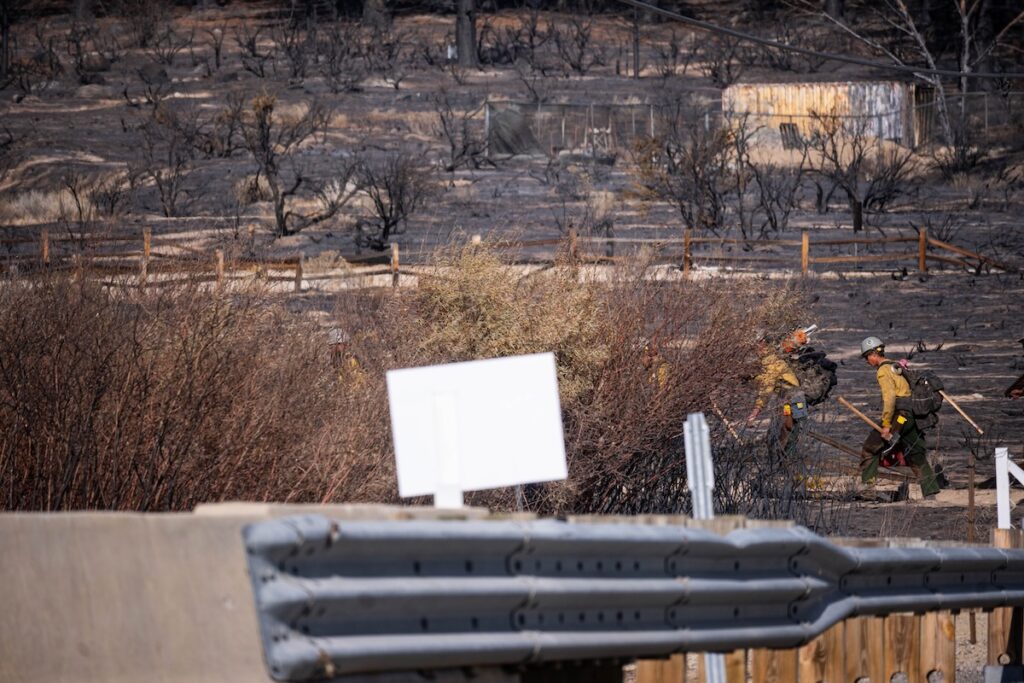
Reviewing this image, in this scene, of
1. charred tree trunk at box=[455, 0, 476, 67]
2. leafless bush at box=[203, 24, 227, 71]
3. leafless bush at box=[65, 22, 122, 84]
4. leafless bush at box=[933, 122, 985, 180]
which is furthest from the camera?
charred tree trunk at box=[455, 0, 476, 67]

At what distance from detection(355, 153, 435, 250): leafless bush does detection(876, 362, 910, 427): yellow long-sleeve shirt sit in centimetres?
1834

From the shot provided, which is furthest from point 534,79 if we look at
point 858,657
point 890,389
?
point 858,657

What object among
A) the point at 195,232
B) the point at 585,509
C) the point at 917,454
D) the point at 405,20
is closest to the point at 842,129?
the point at 195,232

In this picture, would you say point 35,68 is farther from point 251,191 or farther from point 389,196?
point 389,196

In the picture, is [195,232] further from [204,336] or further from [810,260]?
[204,336]

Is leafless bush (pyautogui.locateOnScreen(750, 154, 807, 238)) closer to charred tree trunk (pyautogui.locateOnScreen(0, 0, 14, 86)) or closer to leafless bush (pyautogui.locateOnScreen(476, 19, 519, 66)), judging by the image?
leafless bush (pyautogui.locateOnScreen(476, 19, 519, 66))

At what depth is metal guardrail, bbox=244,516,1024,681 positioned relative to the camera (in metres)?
3.39

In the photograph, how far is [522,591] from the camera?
3826mm

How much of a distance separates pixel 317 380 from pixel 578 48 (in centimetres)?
4457

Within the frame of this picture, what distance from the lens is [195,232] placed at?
34500mm

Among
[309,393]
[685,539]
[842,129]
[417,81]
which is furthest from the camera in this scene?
[417,81]

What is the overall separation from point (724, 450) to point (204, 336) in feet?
21.5

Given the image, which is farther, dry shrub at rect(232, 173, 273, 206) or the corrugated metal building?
the corrugated metal building

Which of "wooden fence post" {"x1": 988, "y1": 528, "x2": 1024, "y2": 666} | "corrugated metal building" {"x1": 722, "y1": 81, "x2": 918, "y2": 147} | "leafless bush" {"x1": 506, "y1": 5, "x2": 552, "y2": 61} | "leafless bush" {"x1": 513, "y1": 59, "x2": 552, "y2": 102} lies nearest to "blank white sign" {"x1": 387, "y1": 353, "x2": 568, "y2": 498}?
"wooden fence post" {"x1": 988, "y1": 528, "x2": 1024, "y2": 666}
